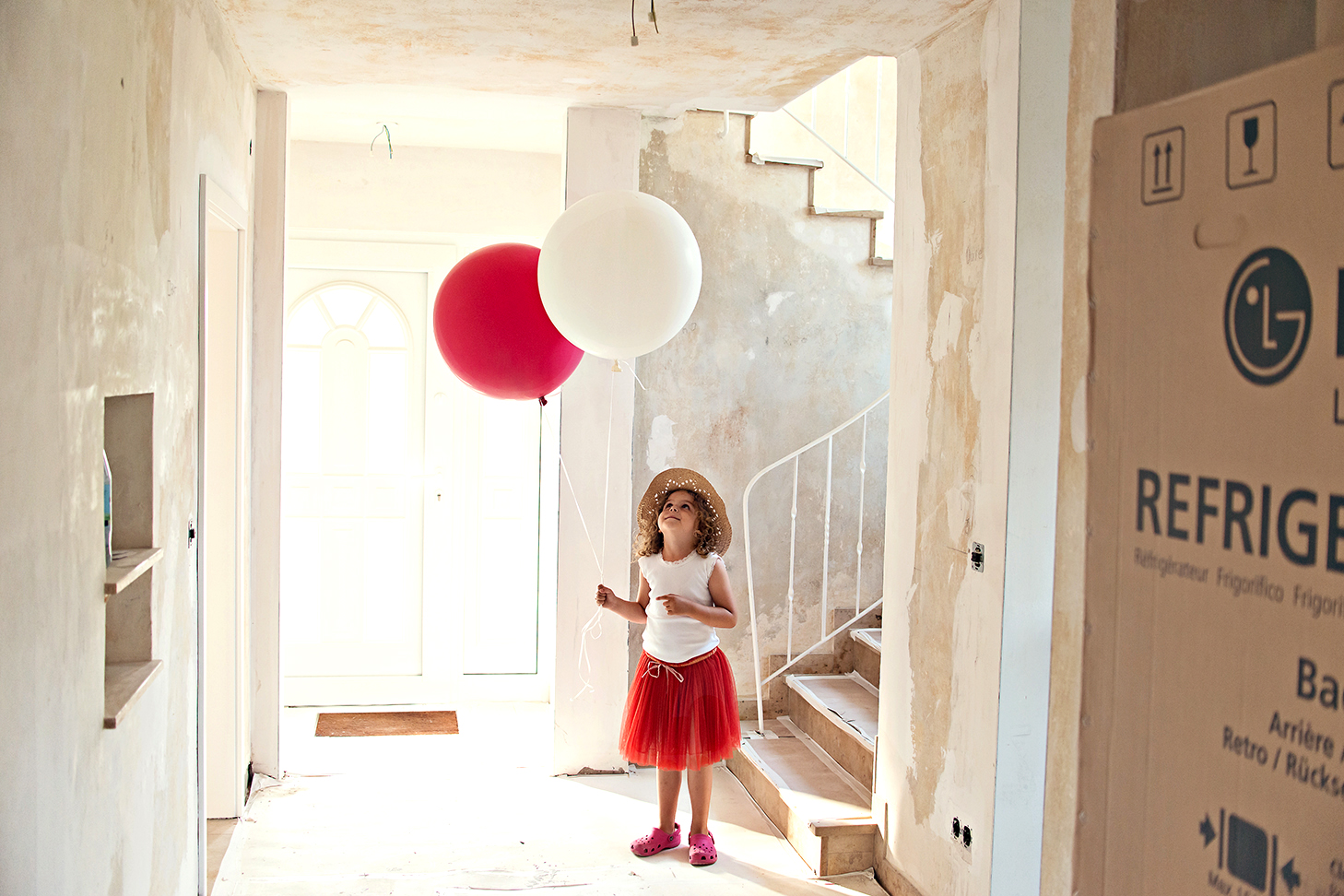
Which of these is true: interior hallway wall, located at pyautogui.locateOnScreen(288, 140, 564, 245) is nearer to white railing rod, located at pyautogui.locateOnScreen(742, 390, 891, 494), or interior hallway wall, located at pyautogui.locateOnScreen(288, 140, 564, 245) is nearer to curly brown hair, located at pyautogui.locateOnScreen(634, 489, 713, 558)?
white railing rod, located at pyautogui.locateOnScreen(742, 390, 891, 494)

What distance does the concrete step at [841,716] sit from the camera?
11.3 ft

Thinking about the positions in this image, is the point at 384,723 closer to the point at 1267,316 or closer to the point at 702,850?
the point at 702,850

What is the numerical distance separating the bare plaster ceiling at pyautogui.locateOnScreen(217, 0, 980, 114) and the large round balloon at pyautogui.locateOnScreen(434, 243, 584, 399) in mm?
683

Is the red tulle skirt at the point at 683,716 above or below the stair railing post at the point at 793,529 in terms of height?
below

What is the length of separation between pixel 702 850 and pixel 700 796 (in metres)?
0.16

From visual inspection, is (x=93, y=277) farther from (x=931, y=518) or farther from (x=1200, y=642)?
(x=931, y=518)

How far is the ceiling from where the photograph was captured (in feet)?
8.92

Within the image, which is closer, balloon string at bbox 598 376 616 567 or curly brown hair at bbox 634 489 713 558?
curly brown hair at bbox 634 489 713 558

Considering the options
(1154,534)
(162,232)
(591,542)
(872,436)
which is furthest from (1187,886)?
(872,436)

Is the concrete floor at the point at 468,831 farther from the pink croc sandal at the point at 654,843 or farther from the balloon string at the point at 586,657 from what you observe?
the balloon string at the point at 586,657

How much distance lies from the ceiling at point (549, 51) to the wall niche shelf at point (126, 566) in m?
1.57

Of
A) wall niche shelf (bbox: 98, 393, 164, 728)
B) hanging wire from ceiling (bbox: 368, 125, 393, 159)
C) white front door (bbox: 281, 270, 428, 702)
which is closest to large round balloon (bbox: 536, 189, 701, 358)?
wall niche shelf (bbox: 98, 393, 164, 728)

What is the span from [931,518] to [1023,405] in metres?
0.52

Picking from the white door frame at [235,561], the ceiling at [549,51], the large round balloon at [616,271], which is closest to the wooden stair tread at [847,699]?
the large round balloon at [616,271]
